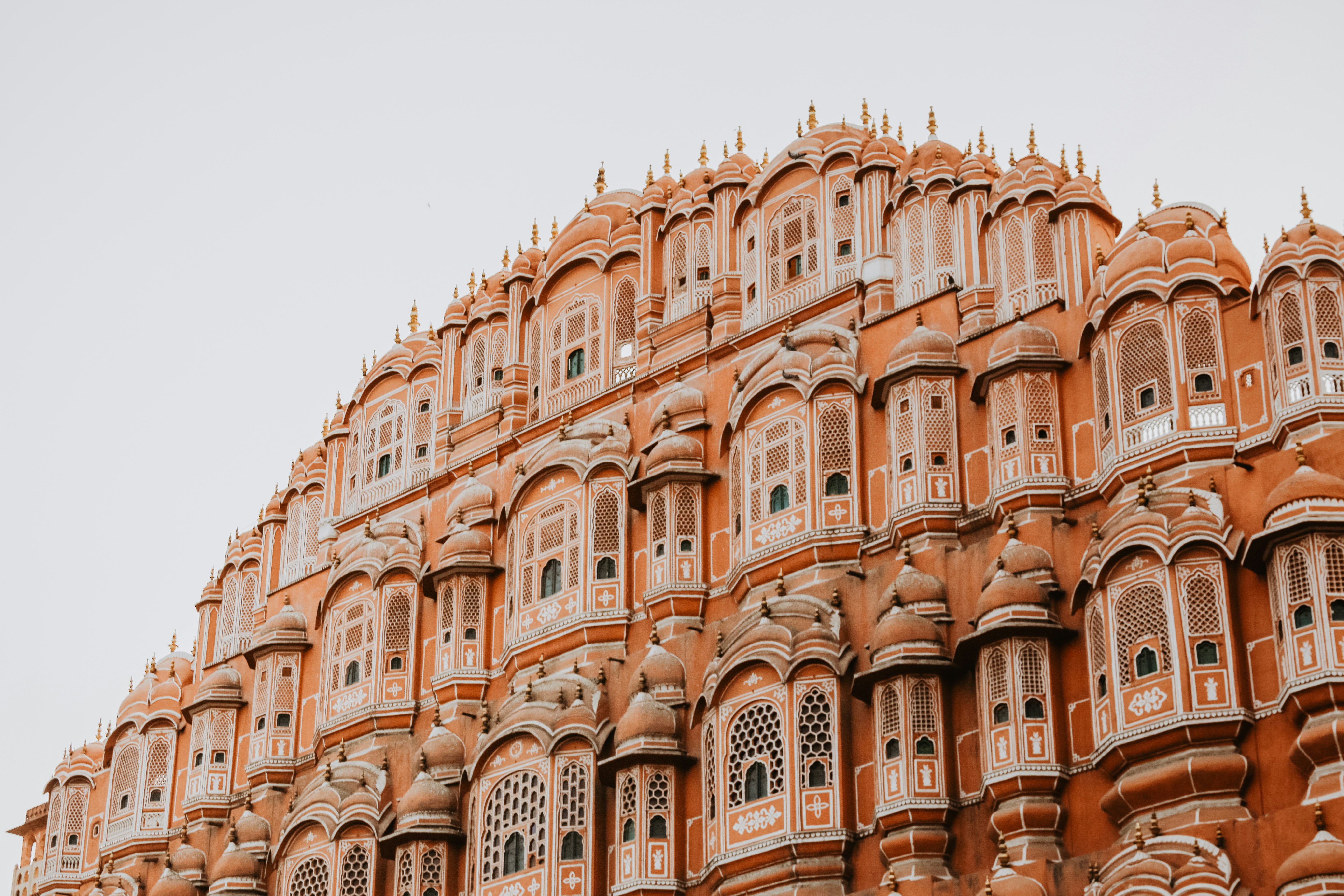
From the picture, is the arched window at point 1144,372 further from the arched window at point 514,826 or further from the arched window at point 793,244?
the arched window at point 514,826

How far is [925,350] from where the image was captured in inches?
1410

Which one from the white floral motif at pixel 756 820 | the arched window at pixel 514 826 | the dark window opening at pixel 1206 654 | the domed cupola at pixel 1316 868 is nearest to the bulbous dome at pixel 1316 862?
the domed cupola at pixel 1316 868

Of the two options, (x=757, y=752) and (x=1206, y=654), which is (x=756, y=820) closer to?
(x=757, y=752)

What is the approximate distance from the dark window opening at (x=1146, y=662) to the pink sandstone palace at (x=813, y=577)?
0.05m

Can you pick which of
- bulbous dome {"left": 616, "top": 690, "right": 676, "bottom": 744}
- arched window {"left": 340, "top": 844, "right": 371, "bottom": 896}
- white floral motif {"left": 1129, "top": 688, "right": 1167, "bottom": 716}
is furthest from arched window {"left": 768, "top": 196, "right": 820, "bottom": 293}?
arched window {"left": 340, "top": 844, "right": 371, "bottom": 896}

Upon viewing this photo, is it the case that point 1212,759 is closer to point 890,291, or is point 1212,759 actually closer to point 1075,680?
point 1075,680

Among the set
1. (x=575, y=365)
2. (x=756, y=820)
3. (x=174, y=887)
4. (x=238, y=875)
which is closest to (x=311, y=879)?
(x=238, y=875)

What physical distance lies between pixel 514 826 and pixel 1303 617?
13.9 m

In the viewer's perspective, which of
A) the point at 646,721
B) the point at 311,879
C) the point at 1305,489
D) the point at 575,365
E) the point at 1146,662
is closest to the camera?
the point at 1305,489

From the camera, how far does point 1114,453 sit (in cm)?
3306

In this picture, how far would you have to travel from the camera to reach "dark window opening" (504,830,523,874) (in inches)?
1451

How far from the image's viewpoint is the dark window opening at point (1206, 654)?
99.0 ft

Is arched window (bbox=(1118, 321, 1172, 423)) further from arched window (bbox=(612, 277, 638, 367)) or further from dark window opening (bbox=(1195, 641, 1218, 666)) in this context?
arched window (bbox=(612, 277, 638, 367))

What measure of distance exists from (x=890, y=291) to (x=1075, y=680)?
8.75 m
